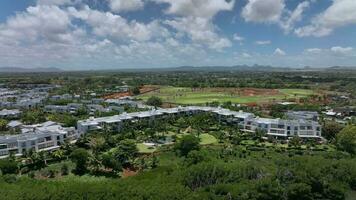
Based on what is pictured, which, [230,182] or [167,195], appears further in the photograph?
[230,182]

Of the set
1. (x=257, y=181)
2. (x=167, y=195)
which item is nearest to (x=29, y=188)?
(x=167, y=195)

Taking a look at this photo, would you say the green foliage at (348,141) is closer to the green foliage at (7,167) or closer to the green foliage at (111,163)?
the green foliage at (111,163)

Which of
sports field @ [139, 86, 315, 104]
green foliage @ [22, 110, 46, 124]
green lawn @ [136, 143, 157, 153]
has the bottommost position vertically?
green lawn @ [136, 143, 157, 153]

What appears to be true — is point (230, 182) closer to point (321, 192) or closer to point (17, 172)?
point (321, 192)

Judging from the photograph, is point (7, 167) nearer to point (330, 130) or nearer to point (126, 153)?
point (126, 153)

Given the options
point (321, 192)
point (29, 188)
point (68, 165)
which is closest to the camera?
point (29, 188)

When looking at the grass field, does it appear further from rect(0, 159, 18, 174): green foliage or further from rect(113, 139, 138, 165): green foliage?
rect(0, 159, 18, 174): green foliage

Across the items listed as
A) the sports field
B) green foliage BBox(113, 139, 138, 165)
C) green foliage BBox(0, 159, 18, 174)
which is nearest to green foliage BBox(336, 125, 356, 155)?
green foliage BBox(113, 139, 138, 165)

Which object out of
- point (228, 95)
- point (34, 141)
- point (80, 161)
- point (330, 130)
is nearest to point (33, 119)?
point (34, 141)

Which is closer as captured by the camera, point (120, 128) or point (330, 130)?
point (330, 130)

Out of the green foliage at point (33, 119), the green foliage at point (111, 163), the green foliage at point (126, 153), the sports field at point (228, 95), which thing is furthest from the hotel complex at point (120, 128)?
the sports field at point (228, 95)

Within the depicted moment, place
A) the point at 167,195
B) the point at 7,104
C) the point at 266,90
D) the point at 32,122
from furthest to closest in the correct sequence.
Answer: the point at 266,90
the point at 7,104
the point at 32,122
the point at 167,195
